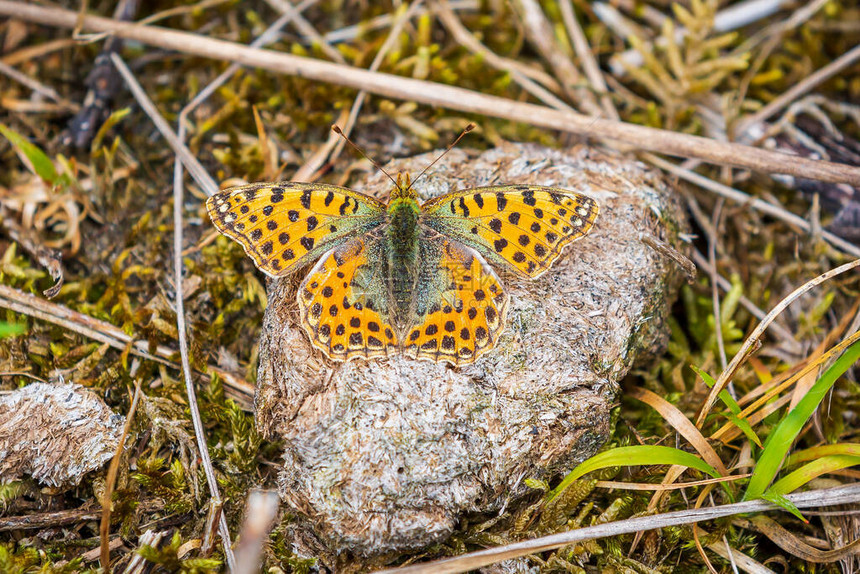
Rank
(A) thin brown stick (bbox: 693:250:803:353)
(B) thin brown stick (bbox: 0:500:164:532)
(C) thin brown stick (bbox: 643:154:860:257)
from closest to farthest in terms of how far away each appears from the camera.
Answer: (B) thin brown stick (bbox: 0:500:164:532) → (A) thin brown stick (bbox: 693:250:803:353) → (C) thin brown stick (bbox: 643:154:860:257)

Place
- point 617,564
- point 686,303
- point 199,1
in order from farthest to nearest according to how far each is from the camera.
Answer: point 199,1, point 686,303, point 617,564

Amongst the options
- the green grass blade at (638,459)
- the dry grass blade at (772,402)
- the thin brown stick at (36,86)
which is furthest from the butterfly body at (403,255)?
the thin brown stick at (36,86)

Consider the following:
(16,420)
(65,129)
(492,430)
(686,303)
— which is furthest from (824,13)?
(16,420)

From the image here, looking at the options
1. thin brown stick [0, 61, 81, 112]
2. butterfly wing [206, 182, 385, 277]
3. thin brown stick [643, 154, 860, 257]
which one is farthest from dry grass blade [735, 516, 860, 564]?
thin brown stick [0, 61, 81, 112]

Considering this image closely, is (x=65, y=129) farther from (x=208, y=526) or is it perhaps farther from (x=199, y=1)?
(x=208, y=526)

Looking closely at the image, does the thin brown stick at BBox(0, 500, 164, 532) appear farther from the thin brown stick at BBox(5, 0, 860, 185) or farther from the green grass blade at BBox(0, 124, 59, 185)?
the thin brown stick at BBox(5, 0, 860, 185)

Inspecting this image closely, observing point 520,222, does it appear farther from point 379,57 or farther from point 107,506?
point 107,506
